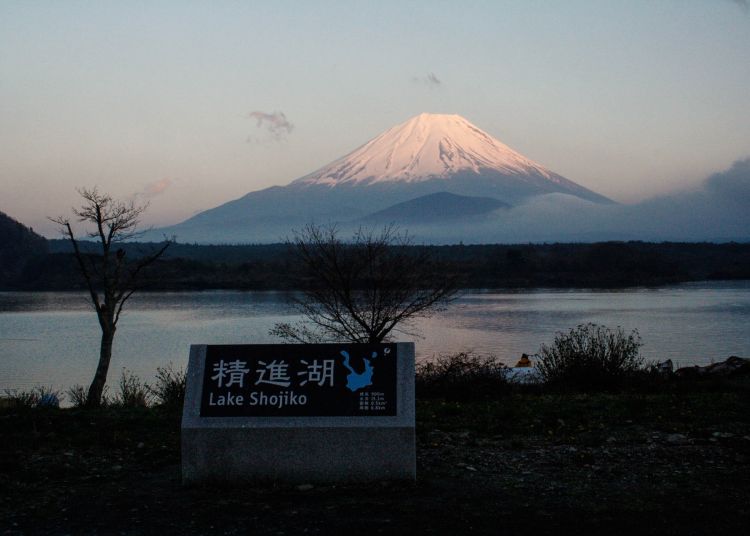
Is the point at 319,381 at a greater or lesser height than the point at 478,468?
greater

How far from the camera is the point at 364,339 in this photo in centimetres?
1633

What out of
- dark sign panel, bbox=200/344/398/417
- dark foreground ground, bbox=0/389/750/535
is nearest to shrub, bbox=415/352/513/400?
dark foreground ground, bbox=0/389/750/535

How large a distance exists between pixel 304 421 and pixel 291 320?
31.7m

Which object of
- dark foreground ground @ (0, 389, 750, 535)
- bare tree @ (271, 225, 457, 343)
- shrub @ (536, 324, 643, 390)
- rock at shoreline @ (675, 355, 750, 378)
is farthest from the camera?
bare tree @ (271, 225, 457, 343)

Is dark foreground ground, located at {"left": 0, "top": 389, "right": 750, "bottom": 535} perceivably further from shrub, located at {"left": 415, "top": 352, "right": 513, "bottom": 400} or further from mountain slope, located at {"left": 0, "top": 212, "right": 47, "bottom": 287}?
mountain slope, located at {"left": 0, "top": 212, "right": 47, "bottom": 287}

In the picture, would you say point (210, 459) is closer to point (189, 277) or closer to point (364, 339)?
point (364, 339)

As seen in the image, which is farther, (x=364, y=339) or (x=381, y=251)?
(x=381, y=251)

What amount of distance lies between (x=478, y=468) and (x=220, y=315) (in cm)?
3745

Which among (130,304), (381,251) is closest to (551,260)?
(130,304)

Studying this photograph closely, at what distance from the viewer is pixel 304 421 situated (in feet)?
20.6

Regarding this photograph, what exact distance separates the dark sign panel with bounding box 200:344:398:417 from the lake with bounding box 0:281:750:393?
1601 cm

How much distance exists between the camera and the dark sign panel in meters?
6.34

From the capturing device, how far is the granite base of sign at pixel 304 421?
6.21 m

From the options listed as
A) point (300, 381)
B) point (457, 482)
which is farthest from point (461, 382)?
point (300, 381)
